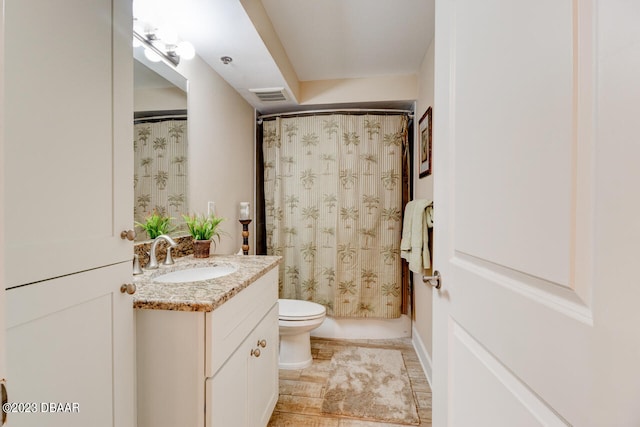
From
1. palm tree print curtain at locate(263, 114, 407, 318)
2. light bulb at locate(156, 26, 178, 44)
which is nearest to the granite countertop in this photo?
light bulb at locate(156, 26, 178, 44)

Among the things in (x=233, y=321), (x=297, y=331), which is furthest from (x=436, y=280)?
(x=297, y=331)

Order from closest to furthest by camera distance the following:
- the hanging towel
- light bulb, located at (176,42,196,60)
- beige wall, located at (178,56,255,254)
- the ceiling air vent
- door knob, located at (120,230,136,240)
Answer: door knob, located at (120,230,136,240)
light bulb, located at (176,42,196,60)
beige wall, located at (178,56,255,254)
the hanging towel
the ceiling air vent

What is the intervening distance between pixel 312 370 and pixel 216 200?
4.79 ft

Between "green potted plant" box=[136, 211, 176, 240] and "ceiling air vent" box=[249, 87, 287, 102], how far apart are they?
1295 millimetres

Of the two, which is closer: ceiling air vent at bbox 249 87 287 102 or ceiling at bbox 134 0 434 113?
ceiling at bbox 134 0 434 113

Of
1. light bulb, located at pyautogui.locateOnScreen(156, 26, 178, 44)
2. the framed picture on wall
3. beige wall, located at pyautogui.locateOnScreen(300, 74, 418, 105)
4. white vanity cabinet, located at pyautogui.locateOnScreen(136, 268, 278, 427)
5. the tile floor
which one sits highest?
beige wall, located at pyautogui.locateOnScreen(300, 74, 418, 105)

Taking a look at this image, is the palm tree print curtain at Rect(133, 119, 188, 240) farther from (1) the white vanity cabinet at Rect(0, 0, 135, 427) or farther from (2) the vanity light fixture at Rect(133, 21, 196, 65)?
(1) the white vanity cabinet at Rect(0, 0, 135, 427)

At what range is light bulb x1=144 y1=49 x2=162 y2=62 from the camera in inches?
53.1

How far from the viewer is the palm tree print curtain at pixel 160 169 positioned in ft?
4.38

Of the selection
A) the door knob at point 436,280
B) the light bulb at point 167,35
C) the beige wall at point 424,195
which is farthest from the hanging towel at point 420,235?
the light bulb at point 167,35

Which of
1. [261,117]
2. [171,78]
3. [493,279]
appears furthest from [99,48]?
[261,117]

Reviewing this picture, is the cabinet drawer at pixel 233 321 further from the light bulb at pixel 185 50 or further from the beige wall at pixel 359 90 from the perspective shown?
the beige wall at pixel 359 90

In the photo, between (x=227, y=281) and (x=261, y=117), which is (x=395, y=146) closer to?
(x=261, y=117)

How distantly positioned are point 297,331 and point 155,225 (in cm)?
122
